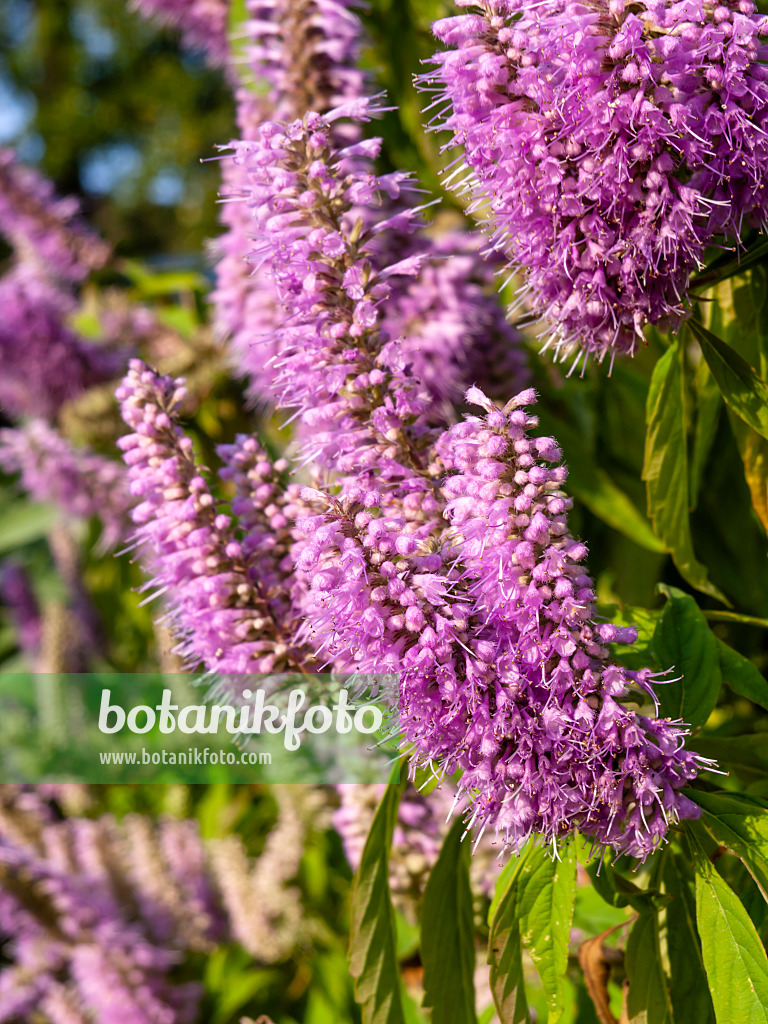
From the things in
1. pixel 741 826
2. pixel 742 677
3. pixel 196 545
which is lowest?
pixel 741 826

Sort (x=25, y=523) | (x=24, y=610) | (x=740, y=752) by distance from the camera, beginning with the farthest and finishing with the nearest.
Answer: (x=25, y=523)
(x=24, y=610)
(x=740, y=752)

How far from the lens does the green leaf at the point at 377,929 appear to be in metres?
0.80

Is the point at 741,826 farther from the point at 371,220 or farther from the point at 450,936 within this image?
the point at 371,220

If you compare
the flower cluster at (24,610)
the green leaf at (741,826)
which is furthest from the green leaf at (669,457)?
the flower cluster at (24,610)

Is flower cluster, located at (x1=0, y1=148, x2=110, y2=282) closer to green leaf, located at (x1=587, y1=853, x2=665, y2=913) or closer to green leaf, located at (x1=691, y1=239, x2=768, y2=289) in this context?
green leaf, located at (x1=691, y1=239, x2=768, y2=289)

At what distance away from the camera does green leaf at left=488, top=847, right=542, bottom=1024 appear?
2.27 feet

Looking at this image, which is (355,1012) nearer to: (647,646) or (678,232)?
(647,646)

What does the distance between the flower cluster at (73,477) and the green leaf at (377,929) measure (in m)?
1.17

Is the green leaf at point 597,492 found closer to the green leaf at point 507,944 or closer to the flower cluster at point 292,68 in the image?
the flower cluster at point 292,68

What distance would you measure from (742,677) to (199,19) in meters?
1.61

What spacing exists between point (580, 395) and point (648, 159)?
2.24ft

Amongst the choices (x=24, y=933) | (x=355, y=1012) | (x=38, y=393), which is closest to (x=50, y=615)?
(x=38, y=393)

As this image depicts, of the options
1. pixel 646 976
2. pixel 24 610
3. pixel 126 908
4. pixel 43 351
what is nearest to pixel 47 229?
pixel 43 351

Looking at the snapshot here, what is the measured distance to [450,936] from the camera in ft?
2.74
